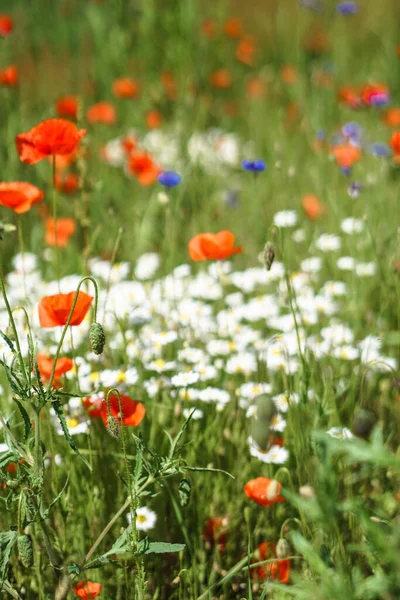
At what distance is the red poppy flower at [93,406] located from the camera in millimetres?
1699

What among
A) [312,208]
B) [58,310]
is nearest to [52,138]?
[58,310]

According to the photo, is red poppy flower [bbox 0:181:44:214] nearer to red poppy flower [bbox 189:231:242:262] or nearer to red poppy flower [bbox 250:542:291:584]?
red poppy flower [bbox 189:231:242:262]

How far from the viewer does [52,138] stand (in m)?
1.62

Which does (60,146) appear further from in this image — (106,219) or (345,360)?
(106,219)

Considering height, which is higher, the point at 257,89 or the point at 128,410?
the point at 257,89

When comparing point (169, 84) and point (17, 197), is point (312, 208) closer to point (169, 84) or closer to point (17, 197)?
point (17, 197)

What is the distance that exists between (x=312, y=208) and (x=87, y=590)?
7.05ft

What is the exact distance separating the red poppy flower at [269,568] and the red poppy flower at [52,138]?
1.05m

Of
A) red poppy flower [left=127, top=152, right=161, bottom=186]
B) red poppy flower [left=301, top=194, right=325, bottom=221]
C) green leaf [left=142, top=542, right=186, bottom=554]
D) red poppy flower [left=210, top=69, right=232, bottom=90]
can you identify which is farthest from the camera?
red poppy flower [left=210, top=69, right=232, bottom=90]

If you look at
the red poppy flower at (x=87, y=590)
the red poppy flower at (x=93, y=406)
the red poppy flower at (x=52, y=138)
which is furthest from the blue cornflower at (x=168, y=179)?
the red poppy flower at (x=87, y=590)

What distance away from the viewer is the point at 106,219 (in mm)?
3227

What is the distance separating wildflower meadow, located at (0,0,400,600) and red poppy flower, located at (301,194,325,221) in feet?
0.05

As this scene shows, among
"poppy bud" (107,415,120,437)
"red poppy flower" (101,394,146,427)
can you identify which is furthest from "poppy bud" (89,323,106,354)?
"red poppy flower" (101,394,146,427)

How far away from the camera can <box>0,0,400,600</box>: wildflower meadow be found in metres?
1.35
